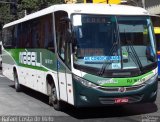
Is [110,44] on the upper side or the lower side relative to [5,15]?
upper

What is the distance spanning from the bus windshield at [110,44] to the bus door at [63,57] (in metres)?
0.38

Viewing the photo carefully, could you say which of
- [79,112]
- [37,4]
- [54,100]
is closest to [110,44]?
[79,112]

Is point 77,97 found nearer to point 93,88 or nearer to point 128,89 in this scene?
point 93,88

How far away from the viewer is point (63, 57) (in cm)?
1141

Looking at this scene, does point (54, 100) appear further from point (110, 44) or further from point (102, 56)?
point (110, 44)

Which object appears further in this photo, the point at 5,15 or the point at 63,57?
the point at 5,15

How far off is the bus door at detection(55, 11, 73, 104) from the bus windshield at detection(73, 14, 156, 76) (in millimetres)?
383

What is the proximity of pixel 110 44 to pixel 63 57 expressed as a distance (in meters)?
1.29

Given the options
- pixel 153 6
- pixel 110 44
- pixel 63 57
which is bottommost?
pixel 63 57

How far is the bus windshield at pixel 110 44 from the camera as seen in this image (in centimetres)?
1072

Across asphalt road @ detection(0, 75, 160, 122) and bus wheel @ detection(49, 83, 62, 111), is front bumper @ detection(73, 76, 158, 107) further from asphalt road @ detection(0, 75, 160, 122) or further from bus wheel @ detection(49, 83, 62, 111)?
bus wheel @ detection(49, 83, 62, 111)

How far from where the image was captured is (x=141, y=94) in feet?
35.9

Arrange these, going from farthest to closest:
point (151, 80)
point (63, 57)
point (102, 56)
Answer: point (63, 57) → point (151, 80) → point (102, 56)

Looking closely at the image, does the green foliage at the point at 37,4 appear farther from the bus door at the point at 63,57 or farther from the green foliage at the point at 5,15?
the bus door at the point at 63,57
